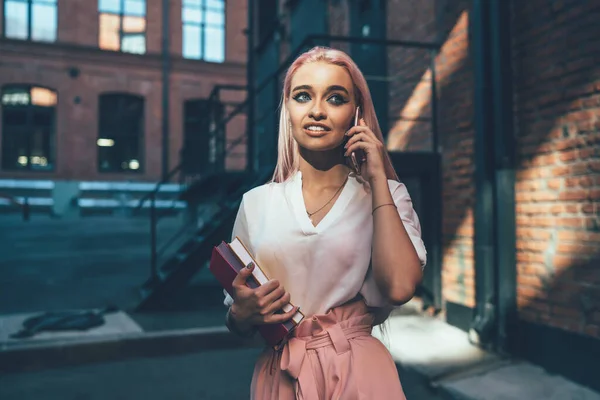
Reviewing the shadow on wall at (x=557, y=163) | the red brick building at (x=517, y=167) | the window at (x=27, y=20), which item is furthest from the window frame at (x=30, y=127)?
the shadow on wall at (x=557, y=163)

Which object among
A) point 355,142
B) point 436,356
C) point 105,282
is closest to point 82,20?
point 105,282

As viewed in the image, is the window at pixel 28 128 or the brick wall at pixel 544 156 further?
the window at pixel 28 128

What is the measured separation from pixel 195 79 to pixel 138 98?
2.08 m

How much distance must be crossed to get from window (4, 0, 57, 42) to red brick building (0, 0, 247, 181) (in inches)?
1.1

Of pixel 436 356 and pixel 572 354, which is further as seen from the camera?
pixel 436 356

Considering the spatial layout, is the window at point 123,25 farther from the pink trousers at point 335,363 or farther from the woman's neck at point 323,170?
the pink trousers at point 335,363

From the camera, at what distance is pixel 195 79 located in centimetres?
1733

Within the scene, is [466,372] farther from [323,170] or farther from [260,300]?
[260,300]

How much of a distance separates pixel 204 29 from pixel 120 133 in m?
4.90

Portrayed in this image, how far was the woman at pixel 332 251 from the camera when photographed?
1211 mm

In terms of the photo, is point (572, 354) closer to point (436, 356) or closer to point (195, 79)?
point (436, 356)

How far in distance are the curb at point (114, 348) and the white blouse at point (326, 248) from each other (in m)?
3.53

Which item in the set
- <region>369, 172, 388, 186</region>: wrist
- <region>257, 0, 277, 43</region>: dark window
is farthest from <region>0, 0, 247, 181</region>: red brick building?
<region>369, 172, 388, 186</region>: wrist

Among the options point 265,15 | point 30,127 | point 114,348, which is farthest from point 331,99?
point 30,127
